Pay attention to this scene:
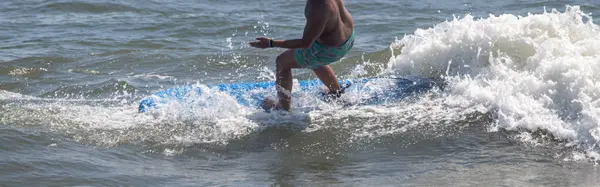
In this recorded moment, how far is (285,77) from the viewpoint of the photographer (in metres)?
7.38

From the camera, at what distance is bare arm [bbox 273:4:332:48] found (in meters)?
6.72

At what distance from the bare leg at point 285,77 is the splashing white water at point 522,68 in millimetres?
1471

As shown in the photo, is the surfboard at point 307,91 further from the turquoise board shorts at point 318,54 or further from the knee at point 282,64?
the turquoise board shorts at point 318,54

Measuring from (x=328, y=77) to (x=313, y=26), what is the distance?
1049mm

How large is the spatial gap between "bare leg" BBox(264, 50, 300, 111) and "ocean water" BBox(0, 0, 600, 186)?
0.14 meters

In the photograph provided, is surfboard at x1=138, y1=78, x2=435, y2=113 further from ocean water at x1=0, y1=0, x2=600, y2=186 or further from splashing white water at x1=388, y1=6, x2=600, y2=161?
splashing white water at x1=388, y1=6, x2=600, y2=161

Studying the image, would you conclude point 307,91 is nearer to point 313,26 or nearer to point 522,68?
point 313,26

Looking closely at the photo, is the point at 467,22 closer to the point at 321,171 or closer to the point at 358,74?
the point at 358,74

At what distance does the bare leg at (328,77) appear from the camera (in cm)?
765

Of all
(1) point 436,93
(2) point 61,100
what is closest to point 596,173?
(1) point 436,93

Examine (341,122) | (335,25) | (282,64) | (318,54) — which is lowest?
(341,122)

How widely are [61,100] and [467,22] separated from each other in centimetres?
425

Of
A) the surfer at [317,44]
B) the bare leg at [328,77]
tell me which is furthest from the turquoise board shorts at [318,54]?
the bare leg at [328,77]

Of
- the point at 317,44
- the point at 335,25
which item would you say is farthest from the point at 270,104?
the point at 335,25
